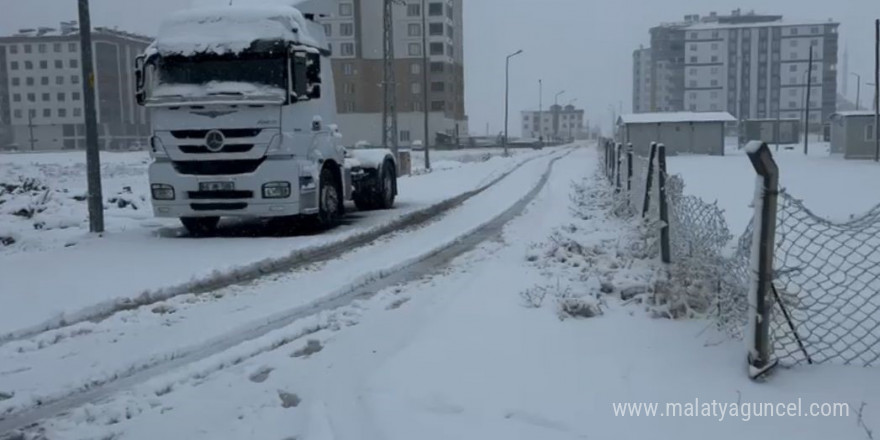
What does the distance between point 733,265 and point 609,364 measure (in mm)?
1160

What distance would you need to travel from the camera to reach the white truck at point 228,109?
12.6 m

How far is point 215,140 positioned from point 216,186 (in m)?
0.69

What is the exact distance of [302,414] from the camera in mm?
4750

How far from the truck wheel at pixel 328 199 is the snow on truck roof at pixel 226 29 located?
7.96 ft

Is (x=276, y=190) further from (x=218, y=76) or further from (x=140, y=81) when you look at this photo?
(x=140, y=81)

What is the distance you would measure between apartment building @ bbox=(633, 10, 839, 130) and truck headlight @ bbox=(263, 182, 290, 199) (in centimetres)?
12615

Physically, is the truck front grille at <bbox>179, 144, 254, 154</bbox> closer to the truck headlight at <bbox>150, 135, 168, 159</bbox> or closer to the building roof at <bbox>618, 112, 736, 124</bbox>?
the truck headlight at <bbox>150, 135, 168, 159</bbox>

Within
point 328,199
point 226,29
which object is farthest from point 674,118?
point 226,29

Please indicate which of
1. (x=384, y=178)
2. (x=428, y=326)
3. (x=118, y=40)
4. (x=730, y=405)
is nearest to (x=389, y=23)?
(x=384, y=178)

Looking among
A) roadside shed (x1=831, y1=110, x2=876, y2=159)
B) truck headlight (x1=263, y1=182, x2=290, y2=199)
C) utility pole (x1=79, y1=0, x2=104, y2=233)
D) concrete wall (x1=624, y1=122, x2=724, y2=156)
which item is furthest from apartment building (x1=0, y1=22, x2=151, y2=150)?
truck headlight (x1=263, y1=182, x2=290, y2=199)

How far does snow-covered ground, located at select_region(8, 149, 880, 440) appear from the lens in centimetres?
441

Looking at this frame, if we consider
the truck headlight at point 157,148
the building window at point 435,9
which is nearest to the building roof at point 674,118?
the building window at point 435,9

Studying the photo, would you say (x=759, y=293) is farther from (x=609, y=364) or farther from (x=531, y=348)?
(x=531, y=348)

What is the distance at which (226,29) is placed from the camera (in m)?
12.8
